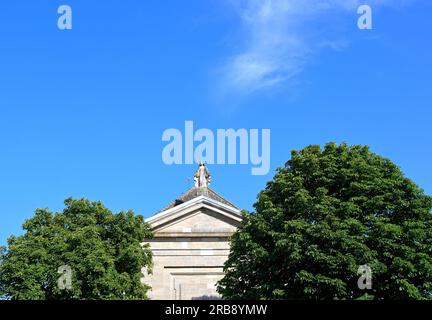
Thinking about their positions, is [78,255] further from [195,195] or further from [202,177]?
[202,177]

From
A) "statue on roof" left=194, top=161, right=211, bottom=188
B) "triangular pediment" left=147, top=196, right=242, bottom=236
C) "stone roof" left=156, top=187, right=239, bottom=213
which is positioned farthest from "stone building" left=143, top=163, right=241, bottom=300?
"statue on roof" left=194, top=161, right=211, bottom=188

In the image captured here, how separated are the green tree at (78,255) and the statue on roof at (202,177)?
10.1 metres

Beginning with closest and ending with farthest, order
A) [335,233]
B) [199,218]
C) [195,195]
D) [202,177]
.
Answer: [335,233]
[199,218]
[195,195]
[202,177]

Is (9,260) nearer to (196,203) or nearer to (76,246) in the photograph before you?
(76,246)

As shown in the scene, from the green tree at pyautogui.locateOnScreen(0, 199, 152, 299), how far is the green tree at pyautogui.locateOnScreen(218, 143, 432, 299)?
6.23 meters

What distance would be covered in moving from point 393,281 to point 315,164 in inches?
230

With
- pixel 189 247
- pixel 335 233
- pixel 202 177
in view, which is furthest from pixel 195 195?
pixel 335 233

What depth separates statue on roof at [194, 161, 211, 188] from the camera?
142ft

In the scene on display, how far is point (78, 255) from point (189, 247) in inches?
381

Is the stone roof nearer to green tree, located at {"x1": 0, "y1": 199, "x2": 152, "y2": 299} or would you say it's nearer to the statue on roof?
the statue on roof

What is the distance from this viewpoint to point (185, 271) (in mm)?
38531

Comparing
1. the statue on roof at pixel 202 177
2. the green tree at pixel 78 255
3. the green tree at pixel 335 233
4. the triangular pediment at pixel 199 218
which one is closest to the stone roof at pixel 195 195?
the statue on roof at pixel 202 177

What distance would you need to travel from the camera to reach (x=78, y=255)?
3050 centimetres
